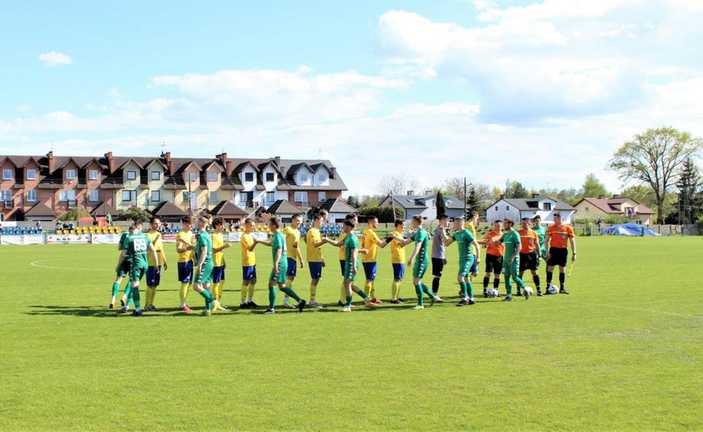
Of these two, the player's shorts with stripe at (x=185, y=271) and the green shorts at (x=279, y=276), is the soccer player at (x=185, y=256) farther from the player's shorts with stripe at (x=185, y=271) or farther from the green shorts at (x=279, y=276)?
the green shorts at (x=279, y=276)

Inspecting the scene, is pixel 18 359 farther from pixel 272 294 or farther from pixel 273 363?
pixel 272 294

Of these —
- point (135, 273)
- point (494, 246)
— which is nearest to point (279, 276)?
point (135, 273)

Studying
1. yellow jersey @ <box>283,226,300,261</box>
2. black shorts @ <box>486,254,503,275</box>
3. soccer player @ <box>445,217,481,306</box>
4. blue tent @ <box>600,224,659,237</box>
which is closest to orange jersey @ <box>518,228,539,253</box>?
black shorts @ <box>486,254,503,275</box>

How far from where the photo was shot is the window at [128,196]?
87106mm

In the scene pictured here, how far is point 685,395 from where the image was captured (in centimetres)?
784

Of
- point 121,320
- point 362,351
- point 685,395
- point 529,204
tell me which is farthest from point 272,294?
point 529,204

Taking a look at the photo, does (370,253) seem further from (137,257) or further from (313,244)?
(137,257)

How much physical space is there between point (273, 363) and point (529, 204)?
376ft

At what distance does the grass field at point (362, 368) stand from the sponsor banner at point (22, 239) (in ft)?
146

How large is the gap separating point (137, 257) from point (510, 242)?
342 inches

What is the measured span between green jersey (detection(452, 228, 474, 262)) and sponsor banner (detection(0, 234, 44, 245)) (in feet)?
162

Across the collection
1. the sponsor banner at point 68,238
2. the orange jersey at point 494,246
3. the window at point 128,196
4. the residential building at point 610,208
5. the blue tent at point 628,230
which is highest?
the window at point 128,196

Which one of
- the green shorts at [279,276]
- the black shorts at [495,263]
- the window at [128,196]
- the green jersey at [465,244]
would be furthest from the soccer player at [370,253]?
the window at [128,196]

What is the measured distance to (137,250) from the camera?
14.6 m
